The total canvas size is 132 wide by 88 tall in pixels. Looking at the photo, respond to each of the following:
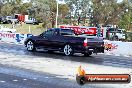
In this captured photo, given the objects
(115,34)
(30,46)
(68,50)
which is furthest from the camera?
(115,34)

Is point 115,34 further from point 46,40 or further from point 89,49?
point 89,49

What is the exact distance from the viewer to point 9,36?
3719cm

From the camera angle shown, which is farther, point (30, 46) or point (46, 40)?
point (30, 46)

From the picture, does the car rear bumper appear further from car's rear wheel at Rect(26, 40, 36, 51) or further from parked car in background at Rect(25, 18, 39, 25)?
parked car in background at Rect(25, 18, 39, 25)

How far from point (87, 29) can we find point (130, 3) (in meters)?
22.5

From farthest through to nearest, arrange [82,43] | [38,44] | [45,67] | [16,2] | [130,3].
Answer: [16,2] < [130,3] < [38,44] < [82,43] < [45,67]

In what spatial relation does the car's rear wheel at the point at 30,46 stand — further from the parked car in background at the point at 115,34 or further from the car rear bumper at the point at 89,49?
the parked car in background at the point at 115,34

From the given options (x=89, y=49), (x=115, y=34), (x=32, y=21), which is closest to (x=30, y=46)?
(x=89, y=49)

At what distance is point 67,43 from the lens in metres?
23.4

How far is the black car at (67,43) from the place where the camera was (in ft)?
74.6

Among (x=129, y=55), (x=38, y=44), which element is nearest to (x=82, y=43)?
(x=38, y=44)

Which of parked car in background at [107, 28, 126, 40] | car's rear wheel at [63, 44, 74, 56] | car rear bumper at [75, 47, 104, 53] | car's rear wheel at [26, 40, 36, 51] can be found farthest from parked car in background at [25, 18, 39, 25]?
car rear bumper at [75, 47, 104, 53]

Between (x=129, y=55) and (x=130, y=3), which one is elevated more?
(x=130, y=3)

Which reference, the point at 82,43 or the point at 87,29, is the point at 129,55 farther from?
the point at 87,29
